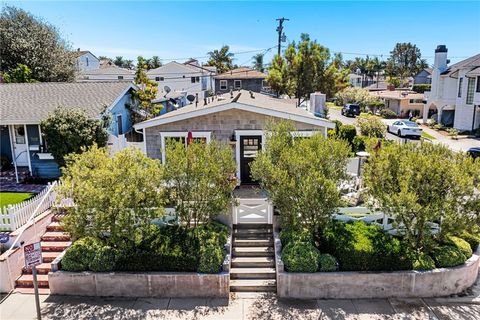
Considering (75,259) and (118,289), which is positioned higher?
(75,259)

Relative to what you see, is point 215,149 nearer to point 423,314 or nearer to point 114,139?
point 423,314

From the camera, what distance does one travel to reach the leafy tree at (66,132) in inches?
632

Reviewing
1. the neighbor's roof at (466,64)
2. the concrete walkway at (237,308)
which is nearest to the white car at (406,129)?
the neighbor's roof at (466,64)

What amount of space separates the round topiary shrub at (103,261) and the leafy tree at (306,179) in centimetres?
468

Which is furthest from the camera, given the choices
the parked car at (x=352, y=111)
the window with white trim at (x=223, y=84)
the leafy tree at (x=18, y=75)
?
the window with white trim at (x=223, y=84)

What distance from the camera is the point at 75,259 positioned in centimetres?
992

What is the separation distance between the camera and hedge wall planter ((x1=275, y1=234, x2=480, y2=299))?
9469 millimetres

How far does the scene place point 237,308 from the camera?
29.9ft

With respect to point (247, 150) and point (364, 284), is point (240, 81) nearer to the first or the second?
point (247, 150)

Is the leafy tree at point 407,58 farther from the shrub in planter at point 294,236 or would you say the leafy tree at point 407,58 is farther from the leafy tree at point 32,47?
the shrub in planter at point 294,236

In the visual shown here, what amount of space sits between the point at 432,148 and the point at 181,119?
9283mm

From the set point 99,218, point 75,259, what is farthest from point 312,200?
point 75,259

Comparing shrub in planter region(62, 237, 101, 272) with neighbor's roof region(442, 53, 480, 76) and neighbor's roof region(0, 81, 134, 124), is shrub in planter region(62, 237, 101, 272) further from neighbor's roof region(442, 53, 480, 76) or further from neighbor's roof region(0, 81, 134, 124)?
neighbor's roof region(442, 53, 480, 76)

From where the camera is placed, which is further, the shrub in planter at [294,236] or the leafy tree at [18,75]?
the leafy tree at [18,75]
